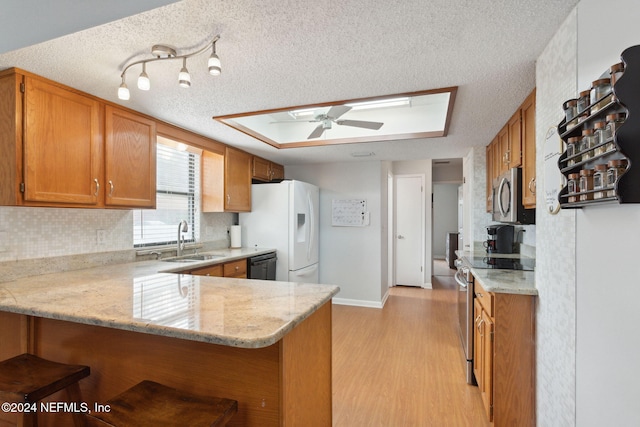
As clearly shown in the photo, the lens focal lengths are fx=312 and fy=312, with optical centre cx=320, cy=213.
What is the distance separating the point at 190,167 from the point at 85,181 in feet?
4.73

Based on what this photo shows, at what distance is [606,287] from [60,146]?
9.37ft

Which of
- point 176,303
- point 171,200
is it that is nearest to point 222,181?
point 171,200

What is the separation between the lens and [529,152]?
7.19ft

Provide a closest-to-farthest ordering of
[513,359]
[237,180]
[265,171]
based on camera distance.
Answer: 1. [513,359]
2. [237,180]
3. [265,171]

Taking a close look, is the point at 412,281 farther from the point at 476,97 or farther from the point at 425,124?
the point at 476,97

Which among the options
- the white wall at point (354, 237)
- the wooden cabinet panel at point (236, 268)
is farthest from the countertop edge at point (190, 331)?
the white wall at point (354, 237)

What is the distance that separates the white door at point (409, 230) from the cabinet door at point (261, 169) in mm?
2559

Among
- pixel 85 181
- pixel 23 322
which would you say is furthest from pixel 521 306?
pixel 85 181

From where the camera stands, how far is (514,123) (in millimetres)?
2469

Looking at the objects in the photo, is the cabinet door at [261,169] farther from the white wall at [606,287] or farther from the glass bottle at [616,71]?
the glass bottle at [616,71]

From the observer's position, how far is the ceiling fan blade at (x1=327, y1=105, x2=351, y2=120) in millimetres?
2552

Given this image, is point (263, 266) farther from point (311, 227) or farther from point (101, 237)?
point (101, 237)

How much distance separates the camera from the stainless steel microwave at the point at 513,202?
2.28 metres

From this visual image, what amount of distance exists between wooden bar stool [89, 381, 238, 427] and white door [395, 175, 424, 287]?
5.01m
